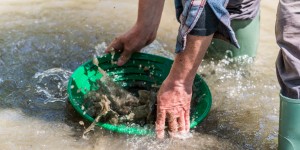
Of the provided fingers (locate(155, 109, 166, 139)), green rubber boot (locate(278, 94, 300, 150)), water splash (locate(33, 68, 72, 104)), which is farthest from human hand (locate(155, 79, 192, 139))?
water splash (locate(33, 68, 72, 104))

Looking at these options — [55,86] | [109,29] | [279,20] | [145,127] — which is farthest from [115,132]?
[109,29]

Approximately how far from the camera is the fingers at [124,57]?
2.23 m

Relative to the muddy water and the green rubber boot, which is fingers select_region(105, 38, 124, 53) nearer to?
the muddy water

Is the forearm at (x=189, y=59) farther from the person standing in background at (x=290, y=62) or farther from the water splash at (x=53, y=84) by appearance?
the water splash at (x=53, y=84)

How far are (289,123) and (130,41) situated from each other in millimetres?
819

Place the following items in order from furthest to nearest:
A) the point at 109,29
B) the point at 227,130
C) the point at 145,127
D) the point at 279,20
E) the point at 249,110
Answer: the point at 109,29, the point at 249,110, the point at 227,130, the point at 145,127, the point at 279,20

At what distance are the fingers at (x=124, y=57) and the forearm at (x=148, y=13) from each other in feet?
0.51

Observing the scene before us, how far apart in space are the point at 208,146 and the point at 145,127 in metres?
0.28

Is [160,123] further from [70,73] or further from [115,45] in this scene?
[70,73]

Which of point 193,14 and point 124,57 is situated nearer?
point 193,14

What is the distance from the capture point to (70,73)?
8.04ft

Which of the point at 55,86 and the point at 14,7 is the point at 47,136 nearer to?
the point at 55,86

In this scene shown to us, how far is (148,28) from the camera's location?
216 centimetres

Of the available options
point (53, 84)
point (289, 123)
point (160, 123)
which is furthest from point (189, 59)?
point (53, 84)
